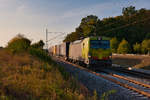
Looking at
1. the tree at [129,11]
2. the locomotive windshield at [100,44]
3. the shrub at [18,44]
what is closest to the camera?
the locomotive windshield at [100,44]

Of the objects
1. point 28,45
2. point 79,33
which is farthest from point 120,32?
point 28,45

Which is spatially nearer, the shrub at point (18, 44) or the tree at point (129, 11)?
the shrub at point (18, 44)

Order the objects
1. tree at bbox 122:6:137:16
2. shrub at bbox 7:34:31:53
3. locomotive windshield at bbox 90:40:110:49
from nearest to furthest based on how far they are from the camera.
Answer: locomotive windshield at bbox 90:40:110:49, shrub at bbox 7:34:31:53, tree at bbox 122:6:137:16

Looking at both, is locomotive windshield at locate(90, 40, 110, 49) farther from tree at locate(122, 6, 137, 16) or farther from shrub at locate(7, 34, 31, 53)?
tree at locate(122, 6, 137, 16)

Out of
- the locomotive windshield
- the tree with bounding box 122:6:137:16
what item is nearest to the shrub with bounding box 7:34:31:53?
the locomotive windshield

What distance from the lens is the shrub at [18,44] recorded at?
2077cm

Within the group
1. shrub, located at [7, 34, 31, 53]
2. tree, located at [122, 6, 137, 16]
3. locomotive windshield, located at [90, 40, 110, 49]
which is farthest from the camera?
tree, located at [122, 6, 137, 16]

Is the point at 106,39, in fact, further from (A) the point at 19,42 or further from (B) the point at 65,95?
(B) the point at 65,95

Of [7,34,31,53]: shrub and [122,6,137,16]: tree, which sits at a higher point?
[122,6,137,16]: tree

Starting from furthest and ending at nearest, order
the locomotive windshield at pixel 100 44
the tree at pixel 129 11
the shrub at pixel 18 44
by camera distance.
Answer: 1. the tree at pixel 129 11
2. the shrub at pixel 18 44
3. the locomotive windshield at pixel 100 44

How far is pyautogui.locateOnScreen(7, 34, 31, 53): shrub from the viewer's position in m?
20.8

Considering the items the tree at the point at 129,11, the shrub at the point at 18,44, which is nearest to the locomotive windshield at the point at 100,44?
the shrub at the point at 18,44

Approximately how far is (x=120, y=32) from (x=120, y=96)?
58.1 meters

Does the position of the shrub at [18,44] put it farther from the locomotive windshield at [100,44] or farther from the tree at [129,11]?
the tree at [129,11]
